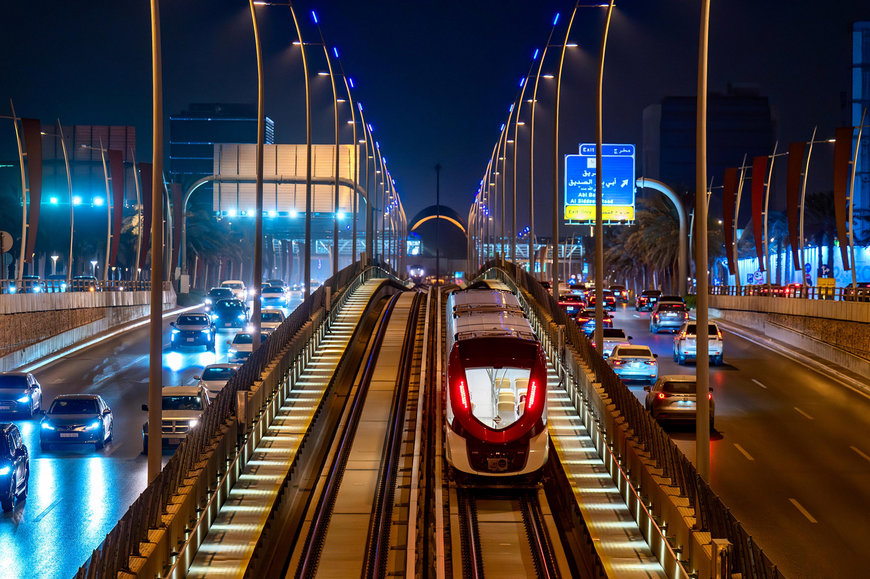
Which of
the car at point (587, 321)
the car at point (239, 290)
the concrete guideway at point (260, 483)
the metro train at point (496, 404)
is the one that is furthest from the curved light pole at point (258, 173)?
the car at point (239, 290)

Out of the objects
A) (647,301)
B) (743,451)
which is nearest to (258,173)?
(743,451)

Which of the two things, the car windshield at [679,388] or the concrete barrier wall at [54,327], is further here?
the concrete barrier wall at [54,327]

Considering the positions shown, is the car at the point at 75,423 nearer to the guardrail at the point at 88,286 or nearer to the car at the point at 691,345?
the car at the point at 691,345

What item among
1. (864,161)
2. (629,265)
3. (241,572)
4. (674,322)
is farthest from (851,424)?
(864,161)

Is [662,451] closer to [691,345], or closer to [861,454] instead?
[861,454]

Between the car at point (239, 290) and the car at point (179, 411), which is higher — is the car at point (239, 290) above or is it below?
above

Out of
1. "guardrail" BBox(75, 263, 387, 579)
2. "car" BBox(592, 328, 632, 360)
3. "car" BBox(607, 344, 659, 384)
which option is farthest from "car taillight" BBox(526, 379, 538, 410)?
"car" BBox(592, 328, 632, 360)
